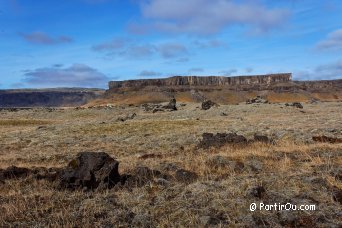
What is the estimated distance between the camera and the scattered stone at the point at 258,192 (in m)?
10.0

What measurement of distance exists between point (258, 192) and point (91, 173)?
4.80 m

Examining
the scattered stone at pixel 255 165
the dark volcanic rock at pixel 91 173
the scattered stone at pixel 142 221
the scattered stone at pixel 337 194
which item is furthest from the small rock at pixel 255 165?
the scattered stone at pixel 142 221

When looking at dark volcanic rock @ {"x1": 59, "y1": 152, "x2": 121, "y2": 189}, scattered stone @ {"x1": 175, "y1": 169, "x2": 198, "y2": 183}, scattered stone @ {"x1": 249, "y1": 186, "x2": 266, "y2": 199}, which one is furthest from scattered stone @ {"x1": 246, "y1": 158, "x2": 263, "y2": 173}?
dark volcanic rock @ {"x1": 59, "y1": 152, "x2": 121, "y2": 189}

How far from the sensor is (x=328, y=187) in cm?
1059

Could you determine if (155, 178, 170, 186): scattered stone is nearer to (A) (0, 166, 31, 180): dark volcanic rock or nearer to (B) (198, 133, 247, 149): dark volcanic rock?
(A) (0, 166, 31, 180): dark volcanic rock

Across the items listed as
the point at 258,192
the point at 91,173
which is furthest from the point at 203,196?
the point at 91,173

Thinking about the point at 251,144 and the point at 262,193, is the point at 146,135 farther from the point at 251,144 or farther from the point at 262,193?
the point at 262,193

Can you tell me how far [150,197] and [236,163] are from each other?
5.22m

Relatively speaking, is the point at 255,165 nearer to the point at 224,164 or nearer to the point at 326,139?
the point at 224,164

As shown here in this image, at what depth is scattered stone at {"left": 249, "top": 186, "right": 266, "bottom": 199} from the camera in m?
10.0

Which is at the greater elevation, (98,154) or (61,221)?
(98,154)

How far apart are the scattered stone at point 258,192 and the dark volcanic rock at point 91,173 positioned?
4025 millimetres

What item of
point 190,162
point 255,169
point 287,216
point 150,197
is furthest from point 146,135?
point 287,216

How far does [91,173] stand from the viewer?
39.9 feet
